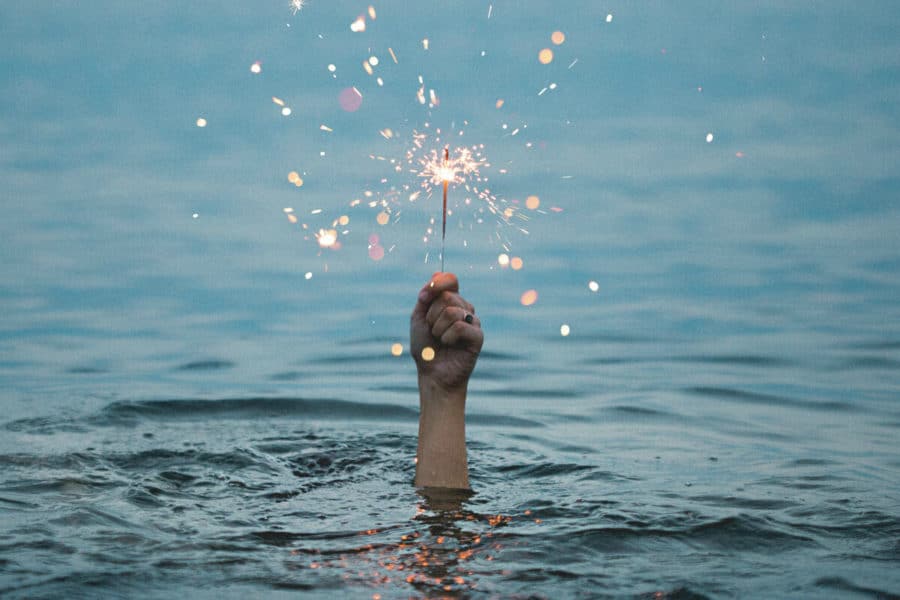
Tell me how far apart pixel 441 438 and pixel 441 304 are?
0.86 m

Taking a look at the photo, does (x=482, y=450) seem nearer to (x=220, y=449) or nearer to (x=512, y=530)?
(x=220, y=449)

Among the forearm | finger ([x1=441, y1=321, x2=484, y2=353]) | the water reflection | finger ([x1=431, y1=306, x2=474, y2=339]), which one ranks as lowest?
the water reflection

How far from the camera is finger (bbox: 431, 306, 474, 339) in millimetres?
6492

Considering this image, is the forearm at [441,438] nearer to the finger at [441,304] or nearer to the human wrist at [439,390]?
the human wrist at [439,390]

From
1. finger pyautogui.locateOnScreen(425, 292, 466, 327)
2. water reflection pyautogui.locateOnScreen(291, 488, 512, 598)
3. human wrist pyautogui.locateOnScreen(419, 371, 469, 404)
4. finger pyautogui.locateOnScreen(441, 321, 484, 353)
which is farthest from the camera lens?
human wrist pyautogui.locateOnScreen(419, 371, 469, 404)

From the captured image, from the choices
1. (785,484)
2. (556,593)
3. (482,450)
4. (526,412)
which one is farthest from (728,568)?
(526,412)

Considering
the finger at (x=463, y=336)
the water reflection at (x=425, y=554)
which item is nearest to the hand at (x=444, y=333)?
the finger at (x=463, y=336)

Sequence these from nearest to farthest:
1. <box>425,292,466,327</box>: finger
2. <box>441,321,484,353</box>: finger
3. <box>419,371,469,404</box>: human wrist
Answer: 1. <box>441,321,484,353</box>: finger
2. <box>425,292,466,327</box>: finger
3. <box>419,371,469,404</box>: human wrist

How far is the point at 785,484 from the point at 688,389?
4.78 meters

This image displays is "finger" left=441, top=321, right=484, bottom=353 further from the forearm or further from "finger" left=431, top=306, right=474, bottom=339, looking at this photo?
the forearm

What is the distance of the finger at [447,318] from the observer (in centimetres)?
649

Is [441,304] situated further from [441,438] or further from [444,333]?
[441,438]

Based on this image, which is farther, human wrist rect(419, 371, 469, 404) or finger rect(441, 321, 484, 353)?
human wrist rect(419, 371, 469, 404)

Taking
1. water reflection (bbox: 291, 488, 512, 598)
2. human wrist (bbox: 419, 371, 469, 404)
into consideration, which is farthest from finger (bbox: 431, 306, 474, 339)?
water reflection (bbox: 291, 488, 512, 598)
